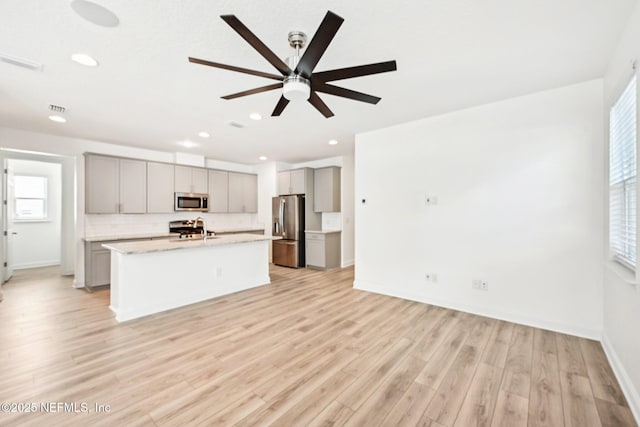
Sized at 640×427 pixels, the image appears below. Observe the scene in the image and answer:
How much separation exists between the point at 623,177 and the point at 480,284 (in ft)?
5.67

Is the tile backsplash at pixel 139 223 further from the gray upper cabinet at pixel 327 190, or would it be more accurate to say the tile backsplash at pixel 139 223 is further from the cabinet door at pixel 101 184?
the gray upper cabinet at pixel 327 190

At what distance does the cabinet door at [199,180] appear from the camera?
19.7ft

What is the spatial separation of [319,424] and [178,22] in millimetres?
2792

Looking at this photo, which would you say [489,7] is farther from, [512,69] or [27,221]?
[27,221]

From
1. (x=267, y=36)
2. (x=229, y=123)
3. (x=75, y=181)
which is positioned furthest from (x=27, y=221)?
(x=267, y=36)

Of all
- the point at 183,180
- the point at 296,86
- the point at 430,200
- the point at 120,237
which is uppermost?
the point at 296,86

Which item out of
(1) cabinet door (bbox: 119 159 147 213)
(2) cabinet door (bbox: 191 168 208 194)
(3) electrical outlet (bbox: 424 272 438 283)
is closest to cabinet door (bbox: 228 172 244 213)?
(2) cabinet door (bbox: 191 168 208 194)

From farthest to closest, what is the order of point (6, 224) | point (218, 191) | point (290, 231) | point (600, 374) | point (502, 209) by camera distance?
point (218, 191) → point (290, 231) → point (6, 224) → point (502, 209) → point (600, 374)

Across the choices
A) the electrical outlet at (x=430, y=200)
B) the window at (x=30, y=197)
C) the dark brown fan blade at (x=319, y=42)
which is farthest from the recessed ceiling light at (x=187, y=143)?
the electrical outlet at (x=430, y=200)

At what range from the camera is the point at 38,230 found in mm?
6234

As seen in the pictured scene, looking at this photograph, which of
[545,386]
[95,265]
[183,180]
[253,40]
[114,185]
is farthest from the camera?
[183,180]

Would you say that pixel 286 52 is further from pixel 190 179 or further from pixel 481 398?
pixel 190 179

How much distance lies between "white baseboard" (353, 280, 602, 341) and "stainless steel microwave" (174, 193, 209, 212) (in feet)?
13.6

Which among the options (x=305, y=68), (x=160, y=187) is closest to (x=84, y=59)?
(x=305, y=68)
